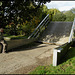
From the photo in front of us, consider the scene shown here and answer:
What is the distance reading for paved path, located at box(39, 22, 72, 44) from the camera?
430 inches

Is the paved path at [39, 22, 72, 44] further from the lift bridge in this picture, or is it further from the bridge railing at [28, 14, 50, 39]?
the bridge railing at [28, 14, 50, 39]

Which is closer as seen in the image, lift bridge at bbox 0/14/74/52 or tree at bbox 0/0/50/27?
tree at bbox 0/0/50/27

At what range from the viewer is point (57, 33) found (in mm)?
11930

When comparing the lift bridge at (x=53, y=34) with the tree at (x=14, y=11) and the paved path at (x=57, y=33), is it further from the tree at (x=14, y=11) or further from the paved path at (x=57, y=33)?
the tree at (x=14, y=11)

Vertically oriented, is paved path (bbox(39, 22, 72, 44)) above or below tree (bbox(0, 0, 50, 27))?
below

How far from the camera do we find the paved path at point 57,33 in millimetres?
10917

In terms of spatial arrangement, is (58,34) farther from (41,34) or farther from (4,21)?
(4,21)

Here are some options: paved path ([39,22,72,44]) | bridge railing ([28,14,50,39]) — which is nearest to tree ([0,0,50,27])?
bridge railing ([28,14,50,39])

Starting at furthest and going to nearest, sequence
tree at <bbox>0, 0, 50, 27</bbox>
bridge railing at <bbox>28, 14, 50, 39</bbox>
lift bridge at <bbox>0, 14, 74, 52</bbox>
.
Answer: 1. bridge railing at <bbox>28, 14, 50, 39</bbox>
2. lift bridge at <bbox>0, 14, 74, 52</bbox>
3. tree at <bbox>0, 0, 50, 27</bbox>

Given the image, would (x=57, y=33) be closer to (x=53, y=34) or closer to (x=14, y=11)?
(x=53, y=34)

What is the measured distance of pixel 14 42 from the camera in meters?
8.05

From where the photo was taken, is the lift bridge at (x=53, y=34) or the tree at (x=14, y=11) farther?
the lift bridge at (x=53, y=34)

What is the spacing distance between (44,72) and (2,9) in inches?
266

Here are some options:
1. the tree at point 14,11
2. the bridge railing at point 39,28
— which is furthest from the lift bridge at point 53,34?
the tree at point 14,11
